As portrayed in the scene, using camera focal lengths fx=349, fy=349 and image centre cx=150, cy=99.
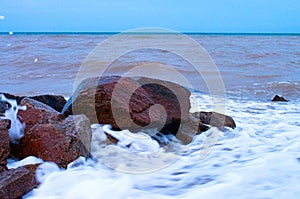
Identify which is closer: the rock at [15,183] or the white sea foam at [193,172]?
the rock at [15,183]

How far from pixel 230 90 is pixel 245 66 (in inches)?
173

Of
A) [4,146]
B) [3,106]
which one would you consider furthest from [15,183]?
[3,106]

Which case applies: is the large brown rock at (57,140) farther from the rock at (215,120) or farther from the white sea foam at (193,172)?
the rock at (215,120)

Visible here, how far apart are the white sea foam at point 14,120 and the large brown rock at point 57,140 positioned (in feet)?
0.20

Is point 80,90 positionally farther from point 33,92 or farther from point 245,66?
point 245,66

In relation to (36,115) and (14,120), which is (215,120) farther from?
(14,120)

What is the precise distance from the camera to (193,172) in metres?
2.65

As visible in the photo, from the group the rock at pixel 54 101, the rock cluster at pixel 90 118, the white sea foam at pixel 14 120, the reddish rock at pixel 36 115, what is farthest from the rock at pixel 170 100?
the white sea foam at pixel 14 120

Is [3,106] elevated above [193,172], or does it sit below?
above

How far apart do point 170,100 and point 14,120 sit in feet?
4.95

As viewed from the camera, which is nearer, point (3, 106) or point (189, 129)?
point (3, 106)

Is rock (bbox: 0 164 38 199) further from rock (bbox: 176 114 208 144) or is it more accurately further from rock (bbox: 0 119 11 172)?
rock (bbox: 176 114 208 144)

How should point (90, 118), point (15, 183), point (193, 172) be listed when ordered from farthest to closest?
point (90, 118), point (193, 172), point (15, 183)

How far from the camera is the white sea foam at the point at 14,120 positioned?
2.74 meters
